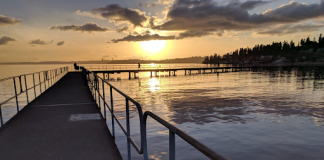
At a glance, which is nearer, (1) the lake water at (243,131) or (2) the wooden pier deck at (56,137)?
(2) the wooden pier deck at (56,137)

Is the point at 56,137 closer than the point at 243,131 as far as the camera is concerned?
Yes

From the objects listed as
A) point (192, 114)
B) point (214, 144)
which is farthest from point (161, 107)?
point (214, 144)

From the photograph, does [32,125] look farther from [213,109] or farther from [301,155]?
[213,109]

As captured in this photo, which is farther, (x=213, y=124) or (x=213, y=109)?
(x=213, y=109)

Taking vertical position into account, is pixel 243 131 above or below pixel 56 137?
below

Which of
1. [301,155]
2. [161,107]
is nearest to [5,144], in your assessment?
[301,155]

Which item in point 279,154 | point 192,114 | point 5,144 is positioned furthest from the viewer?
point 192,114

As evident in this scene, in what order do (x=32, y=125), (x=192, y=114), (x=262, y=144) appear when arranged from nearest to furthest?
(x=32, y=125) → (x=262, y=144) → (x=192, y=114)

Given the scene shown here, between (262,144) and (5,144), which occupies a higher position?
(5,144)

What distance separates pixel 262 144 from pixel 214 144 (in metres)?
3.05

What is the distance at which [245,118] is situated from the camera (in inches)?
682

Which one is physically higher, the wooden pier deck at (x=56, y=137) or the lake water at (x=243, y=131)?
the wooden pier deck at (x=56, y=137)

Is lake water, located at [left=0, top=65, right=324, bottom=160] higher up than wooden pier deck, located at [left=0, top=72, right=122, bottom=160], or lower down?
lower down

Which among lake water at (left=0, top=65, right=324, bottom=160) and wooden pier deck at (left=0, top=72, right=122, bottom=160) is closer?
wooden pier deck at (left=0, top=72, right=122, bottom=160)
